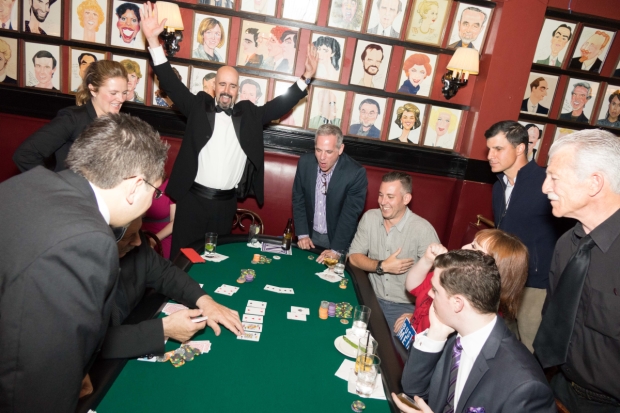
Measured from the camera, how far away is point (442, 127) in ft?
15.2

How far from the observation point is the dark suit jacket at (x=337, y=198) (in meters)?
3.59

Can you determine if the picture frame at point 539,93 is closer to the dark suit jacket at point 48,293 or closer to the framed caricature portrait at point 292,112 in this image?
the framed caricature portrait at point 292,112

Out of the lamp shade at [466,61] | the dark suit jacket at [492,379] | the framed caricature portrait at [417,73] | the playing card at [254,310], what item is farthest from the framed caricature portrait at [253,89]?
the dark suit jacket at [492,379]

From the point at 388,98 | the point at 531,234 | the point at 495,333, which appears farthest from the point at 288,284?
the point at 388,98

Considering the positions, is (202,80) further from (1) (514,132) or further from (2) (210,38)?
(1) (514,132)

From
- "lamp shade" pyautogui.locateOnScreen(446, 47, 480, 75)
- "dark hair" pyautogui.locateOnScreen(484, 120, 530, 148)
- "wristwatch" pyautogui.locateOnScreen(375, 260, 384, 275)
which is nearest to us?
"wristwatch" pyautogui.locateOnScreen(375, 260, 384, 275)

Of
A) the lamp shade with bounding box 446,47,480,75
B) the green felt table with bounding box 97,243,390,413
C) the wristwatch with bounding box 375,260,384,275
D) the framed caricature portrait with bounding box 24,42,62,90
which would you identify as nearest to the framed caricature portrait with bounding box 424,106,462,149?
the lamp shade with bounding box 446,47,480,75

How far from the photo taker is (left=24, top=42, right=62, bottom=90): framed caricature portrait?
432 cm

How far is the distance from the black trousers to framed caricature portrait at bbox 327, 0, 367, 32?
7.58 feet

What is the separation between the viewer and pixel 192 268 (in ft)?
8.10

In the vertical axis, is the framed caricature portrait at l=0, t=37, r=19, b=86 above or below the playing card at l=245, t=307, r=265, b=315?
above

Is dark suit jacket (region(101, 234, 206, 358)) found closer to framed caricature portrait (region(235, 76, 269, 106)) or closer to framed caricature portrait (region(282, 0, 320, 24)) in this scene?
framed caricature portrait (region(235, 76, 269, 106))

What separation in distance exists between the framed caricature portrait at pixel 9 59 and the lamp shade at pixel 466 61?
4691 millimetres

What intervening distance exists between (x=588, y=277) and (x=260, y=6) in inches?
153
